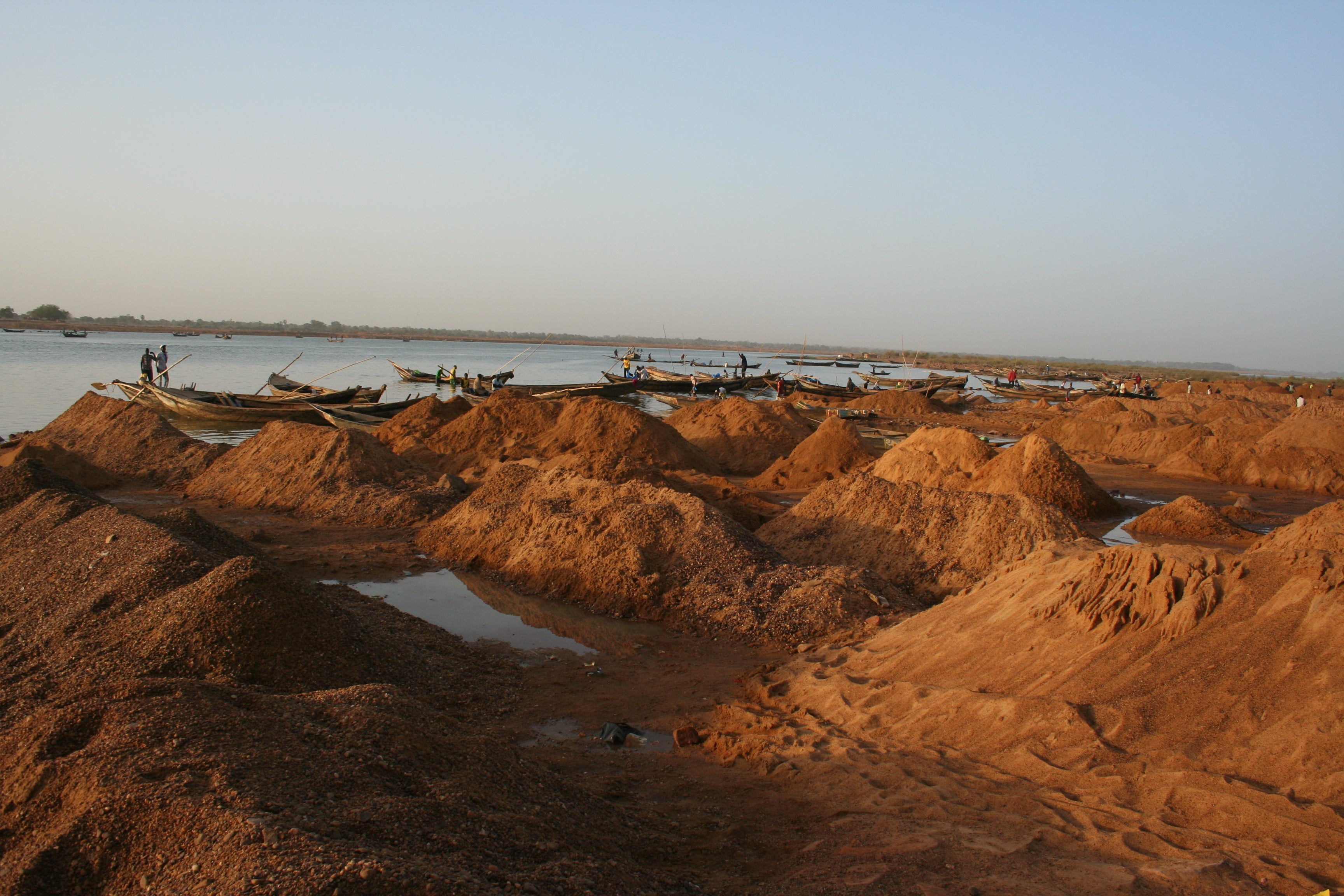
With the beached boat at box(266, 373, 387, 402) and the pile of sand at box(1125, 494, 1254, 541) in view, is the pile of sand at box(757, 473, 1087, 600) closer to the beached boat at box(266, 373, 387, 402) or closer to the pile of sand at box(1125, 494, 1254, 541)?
the pile of sand at box(1125, 494, 1254, 541)

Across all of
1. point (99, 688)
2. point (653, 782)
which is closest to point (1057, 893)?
point (653, 782)

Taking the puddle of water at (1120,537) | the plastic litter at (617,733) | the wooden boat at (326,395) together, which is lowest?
the plastic litter at (617,733)

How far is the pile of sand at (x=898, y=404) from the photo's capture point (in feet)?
107

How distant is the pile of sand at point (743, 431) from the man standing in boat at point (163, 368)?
17.6m

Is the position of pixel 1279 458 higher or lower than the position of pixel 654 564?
higher

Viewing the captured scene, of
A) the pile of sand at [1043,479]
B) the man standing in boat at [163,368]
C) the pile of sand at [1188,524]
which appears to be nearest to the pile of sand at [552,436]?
the pile of sand at [1043,479]

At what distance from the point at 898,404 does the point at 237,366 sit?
44.7m

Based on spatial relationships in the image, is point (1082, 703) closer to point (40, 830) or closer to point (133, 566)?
point (40, 830)

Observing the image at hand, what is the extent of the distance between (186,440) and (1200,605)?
62.9ft

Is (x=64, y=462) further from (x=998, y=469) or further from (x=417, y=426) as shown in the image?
(x=998, y=469)

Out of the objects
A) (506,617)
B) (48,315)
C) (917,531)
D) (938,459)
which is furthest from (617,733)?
(48,315)

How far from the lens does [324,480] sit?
539 inches

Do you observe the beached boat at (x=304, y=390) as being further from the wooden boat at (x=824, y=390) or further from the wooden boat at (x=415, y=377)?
the wooden boat at (x=824, y=390)

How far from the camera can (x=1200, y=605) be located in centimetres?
501
